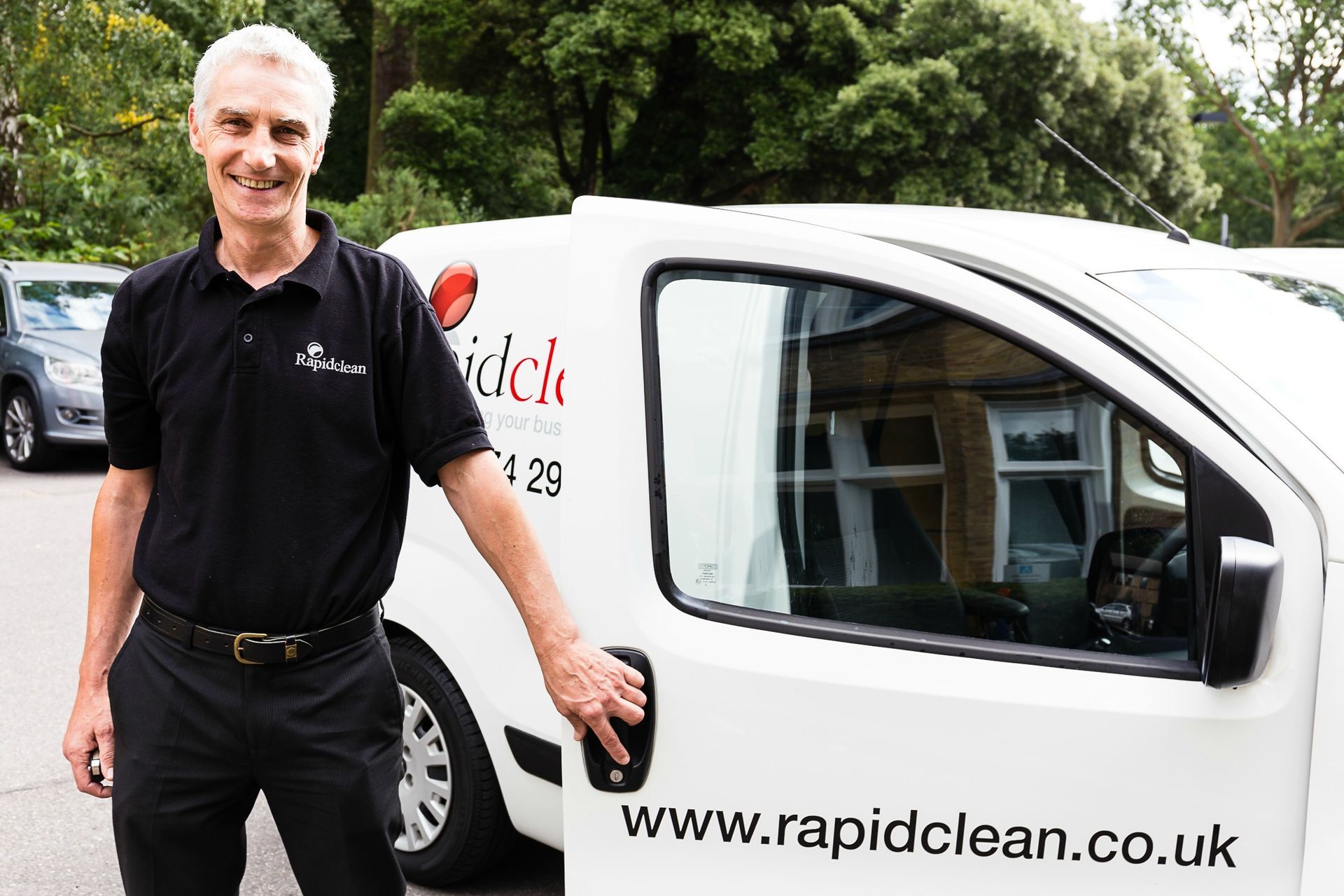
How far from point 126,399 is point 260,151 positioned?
457 mm

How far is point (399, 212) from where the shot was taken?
16.6 m

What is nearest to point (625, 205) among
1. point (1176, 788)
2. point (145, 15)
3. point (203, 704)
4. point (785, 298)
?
point (785, 298)

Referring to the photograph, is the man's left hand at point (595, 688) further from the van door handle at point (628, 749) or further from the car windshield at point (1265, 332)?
the car windshield at point (1265, 332)

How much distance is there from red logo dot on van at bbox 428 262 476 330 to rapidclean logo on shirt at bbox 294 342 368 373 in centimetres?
107

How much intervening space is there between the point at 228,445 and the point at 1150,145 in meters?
20.7

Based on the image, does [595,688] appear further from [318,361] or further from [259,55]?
[259,55]

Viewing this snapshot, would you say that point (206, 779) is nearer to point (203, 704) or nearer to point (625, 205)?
point (203, 704)

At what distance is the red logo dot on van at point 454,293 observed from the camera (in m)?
2.99

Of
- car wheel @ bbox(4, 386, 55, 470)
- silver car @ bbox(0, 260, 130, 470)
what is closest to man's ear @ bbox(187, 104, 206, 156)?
silver car @ bbox(0, 260, 130, 470)

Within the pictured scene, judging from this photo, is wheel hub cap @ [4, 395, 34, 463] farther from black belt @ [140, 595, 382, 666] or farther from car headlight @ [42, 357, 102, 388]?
black belt @ [140, 595, 382, 666]

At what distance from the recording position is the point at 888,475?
2123 millimetres

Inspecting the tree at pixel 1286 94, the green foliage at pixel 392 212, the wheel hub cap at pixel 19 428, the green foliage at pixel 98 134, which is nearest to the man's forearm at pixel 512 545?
the wheel hub cap at pixel 19 428

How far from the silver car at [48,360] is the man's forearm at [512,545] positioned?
849 cm

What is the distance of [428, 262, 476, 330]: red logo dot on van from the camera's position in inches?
118
